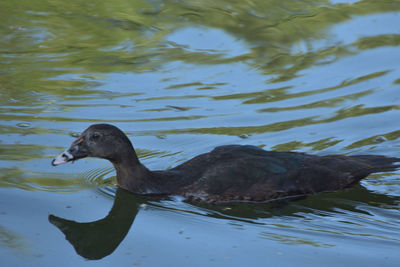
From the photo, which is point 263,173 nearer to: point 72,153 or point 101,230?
point 101,230

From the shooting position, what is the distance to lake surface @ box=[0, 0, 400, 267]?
23.7 feet

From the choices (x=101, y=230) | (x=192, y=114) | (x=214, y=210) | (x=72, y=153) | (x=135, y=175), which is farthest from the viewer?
(x=192, y=114)

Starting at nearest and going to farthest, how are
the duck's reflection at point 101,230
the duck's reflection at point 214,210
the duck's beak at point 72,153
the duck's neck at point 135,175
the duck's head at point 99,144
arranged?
the duck's reflection at point 101,230
the duck's reflection at point 214,210
the duck's beak at point 72,153
the duck's head at point 99,144
the duck's neck at point 135,175

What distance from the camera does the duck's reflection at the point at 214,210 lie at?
24.4ft

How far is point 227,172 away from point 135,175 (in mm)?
1017

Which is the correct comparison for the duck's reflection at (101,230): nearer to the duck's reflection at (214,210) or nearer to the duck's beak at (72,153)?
the duck's reflection at (214,210)

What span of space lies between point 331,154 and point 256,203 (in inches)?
65.0

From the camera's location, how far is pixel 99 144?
845 cm

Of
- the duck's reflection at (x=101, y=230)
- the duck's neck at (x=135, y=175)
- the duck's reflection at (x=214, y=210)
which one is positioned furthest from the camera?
the duck's neck at (x=135, y=175)

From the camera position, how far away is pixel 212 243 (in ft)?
23.4

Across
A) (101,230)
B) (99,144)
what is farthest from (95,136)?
(101,230)

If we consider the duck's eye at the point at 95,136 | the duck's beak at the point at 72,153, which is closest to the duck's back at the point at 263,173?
the duck's eye at the point at 95,136

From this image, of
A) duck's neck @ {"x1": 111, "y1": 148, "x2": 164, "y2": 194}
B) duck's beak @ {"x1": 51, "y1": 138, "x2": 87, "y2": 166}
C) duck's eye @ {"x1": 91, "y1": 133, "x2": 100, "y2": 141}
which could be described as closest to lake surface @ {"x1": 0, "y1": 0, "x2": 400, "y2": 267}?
duck's neck @ {"x1": 111, "y1": 148, "x2": 164, "y2": 194}

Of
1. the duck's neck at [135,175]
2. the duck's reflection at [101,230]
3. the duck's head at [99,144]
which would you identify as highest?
the duck's head at [99,144]
